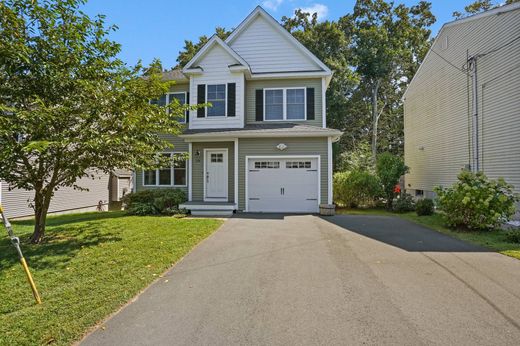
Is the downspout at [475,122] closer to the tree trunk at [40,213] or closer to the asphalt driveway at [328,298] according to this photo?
the asphalt driveway at [328,298]

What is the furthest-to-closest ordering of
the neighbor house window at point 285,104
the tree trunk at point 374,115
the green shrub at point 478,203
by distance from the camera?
the tree trunk at point 374,115 → the neighbor house window at point 285,104 → the green shrub at point 478,203

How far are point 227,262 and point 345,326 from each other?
2861 millimetres

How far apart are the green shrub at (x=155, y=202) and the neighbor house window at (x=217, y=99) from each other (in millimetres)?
3928

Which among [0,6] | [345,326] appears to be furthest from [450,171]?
[0,6]

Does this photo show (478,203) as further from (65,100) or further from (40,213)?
(40,213)

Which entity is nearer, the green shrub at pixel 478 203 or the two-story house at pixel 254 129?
the green shrub at pixel 478 203

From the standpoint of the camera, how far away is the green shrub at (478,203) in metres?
8.09

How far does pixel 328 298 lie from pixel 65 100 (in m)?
6.64

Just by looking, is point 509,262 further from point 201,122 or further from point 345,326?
point 201,122

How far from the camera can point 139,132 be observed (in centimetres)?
671

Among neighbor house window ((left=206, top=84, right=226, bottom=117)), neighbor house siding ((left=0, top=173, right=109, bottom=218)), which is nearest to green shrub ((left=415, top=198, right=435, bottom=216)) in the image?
neighbor house window ((left=206, top=84, right=226, bottom=117))

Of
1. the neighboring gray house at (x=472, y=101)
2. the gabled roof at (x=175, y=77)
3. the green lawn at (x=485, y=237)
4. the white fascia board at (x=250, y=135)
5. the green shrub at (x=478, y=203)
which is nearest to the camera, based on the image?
the green lawn at (x=485, y=237)

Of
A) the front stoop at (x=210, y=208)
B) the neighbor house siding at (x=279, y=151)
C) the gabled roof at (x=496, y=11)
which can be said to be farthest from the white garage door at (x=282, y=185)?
the gabled roof at (x=496, y=11)

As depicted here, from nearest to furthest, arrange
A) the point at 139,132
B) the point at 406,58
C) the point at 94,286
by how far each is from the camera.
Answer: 1. the point at 94,286
2. the point at 139,132
3. the point at 406,58
